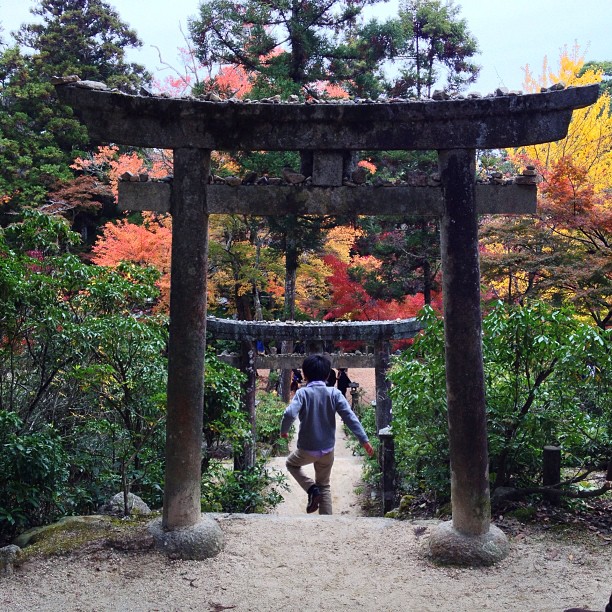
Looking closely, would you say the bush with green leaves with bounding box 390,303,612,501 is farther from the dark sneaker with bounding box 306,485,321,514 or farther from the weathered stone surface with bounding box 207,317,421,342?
the weathered stone surface with bounding box 207,317,421,342

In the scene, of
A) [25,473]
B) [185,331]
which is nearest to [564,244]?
[185,331]

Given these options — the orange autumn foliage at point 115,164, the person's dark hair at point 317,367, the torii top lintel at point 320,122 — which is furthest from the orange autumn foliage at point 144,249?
the torii top lintel at point 320,122

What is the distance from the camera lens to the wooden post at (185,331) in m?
5.29

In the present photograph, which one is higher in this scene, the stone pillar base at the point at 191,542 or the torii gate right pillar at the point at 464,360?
the torii gate right pillar at the point at 464,360

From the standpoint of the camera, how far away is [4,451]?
5.43 metres

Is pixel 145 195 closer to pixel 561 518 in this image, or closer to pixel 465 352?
pixel 465 352

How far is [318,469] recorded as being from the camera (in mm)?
6344

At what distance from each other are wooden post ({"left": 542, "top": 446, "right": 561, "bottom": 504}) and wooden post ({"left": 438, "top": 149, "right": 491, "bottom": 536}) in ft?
4.05

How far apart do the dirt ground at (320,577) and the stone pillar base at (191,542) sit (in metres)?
0.08

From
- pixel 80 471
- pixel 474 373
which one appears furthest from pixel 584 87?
pixel 80 471

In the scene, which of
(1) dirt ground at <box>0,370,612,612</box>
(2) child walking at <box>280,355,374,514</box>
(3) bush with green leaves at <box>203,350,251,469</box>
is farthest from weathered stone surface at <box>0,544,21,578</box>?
(2) child walking at <box>280,355,374,514</box>

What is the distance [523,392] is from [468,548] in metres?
1.83

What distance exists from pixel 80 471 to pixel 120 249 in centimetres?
976

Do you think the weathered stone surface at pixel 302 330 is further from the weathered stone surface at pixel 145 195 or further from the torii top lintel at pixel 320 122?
the torii top lintel at pixel 320 122
